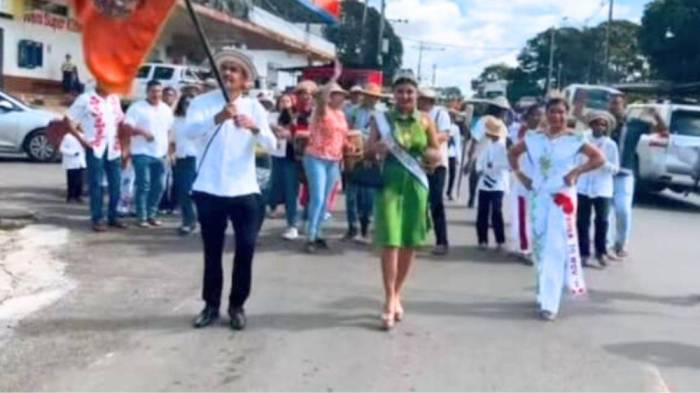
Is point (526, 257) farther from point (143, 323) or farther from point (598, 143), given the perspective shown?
point (143, 323)

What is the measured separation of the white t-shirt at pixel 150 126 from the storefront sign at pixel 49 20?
62.0 ft

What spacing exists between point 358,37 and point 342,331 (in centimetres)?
8939

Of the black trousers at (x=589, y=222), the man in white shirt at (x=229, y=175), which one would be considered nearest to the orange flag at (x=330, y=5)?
the black trousers at (x=589, y=222)

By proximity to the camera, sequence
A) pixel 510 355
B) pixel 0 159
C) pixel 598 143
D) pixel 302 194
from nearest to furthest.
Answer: pixel 510 355 → pixel 598 143 → pixel 302 194 → pixel 0 159

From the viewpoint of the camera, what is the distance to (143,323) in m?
7.13

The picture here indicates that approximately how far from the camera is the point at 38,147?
768 inches

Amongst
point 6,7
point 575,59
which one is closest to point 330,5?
point 575,59

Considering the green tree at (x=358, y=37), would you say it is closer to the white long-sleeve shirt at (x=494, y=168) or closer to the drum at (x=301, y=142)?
the white long-sleeve shirt at (x=494, y=168)

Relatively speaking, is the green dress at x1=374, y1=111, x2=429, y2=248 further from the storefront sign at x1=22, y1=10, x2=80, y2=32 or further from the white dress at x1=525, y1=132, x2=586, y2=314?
the storefront sign at x1=22, y1=10, x2=80, y2=32

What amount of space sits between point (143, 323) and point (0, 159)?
46.0ft

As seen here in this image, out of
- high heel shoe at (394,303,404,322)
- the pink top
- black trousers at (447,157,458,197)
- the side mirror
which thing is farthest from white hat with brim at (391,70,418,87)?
the side mirror

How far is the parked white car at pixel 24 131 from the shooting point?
19281 mm

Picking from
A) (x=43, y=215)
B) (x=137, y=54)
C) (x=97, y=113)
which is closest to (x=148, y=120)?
(x=97, y=113)

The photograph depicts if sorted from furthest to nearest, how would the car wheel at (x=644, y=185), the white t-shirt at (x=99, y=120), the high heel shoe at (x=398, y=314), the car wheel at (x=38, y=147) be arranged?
the car wheel at (x=644, y=185) → the car wheel at (x=38, y=147) → the white t-shirt at (x=99, y=120) → the high heel shoe at (x=398, y=314)
